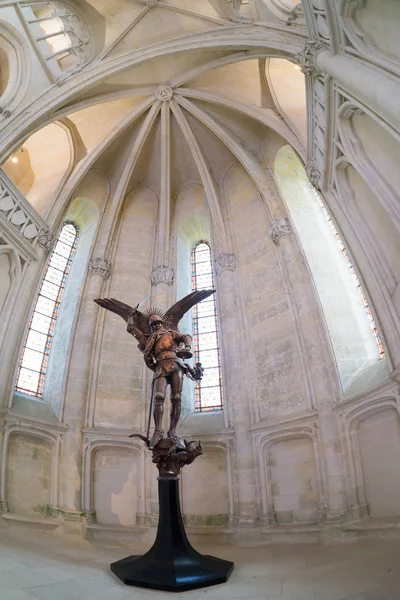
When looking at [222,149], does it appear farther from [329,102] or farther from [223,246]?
[329,102]

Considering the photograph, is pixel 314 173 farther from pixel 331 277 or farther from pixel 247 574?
pixel 247 574

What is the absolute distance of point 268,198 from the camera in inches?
540

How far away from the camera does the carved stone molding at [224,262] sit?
13.7 m

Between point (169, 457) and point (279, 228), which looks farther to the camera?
point (279, 228)

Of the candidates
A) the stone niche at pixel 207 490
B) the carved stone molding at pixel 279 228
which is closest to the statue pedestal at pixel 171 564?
the stone niche at pixel 207 490

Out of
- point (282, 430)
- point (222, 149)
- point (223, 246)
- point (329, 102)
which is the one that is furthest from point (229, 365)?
point (222, 149)

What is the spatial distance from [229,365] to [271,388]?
1.42 m

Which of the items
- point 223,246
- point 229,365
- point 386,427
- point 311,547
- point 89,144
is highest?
point 89,144

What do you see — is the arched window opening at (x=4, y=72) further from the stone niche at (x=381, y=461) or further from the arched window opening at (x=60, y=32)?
the stone niche at (x=381, y=461)

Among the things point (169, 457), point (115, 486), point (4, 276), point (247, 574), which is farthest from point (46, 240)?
point (247, 574)

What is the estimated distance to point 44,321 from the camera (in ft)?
43.3

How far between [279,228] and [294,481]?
7.30 metres

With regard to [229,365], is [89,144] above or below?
above

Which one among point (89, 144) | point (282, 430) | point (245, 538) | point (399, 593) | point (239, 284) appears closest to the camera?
point (399, 593)
